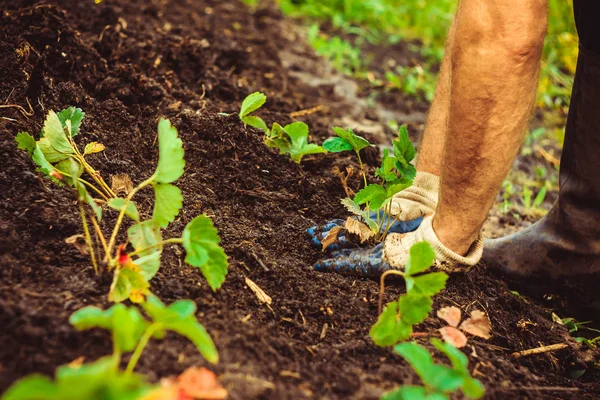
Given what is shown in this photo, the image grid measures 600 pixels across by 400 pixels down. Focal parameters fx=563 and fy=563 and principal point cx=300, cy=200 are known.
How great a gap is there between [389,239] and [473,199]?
0.31m

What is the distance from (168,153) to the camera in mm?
1360

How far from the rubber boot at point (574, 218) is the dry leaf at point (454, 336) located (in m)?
0.76

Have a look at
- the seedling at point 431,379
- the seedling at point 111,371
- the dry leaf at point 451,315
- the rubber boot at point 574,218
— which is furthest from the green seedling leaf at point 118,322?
the rubber boot at point 574,218

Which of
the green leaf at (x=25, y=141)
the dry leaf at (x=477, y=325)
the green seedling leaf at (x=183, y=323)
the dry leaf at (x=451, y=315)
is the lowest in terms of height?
the dry leaf at (x=477, y=325)

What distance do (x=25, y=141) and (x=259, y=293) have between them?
30.4 inches

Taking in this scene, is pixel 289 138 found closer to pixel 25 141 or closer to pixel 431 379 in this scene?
pixel 25 141

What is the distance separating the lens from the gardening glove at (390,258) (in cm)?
181

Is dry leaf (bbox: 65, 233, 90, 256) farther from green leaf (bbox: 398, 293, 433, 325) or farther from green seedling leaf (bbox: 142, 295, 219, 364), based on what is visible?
green leaf (bbox: 398, 293, 433, 325)

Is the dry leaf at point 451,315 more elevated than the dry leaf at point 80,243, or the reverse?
the dry leaf at point 80,243

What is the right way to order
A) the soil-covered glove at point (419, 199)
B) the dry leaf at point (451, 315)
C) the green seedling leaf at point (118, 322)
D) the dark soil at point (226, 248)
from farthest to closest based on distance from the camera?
the soil-covered glove at point (419, 199), the dry leaf at point (451, 315), the dark soil at point (226, 248), the green seedling leaf at point (118, 322)

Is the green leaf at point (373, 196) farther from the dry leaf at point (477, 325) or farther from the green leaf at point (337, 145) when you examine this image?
the dry leaf at point (477, 325)

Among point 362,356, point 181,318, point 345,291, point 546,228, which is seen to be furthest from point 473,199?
point 181,318

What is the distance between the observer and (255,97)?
6.58 ft

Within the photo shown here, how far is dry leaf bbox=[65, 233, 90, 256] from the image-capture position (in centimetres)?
146
